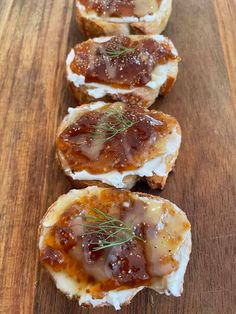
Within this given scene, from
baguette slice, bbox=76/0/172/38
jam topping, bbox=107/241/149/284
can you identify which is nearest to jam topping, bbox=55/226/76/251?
jam topping, bbox=107/241/149/284

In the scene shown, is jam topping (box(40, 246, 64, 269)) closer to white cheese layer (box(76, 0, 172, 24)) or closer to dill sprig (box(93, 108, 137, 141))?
dill sprig (box(93, 108, 137, 141))

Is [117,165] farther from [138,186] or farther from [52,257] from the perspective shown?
[52,257]

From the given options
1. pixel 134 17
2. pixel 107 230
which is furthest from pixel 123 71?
pixel 107 230

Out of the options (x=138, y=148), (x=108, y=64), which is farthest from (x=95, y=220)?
(x=108, y=64)

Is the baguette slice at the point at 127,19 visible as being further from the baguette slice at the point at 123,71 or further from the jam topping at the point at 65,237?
the jam topping at the point at 65,237

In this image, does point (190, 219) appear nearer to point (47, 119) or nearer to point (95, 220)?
point (95, 220)

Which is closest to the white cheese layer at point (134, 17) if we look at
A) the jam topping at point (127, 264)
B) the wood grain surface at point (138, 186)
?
the wood grain surface at point (138, 186)

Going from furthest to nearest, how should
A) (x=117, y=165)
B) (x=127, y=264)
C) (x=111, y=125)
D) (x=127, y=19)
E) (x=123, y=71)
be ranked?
(x=127, y=19) < (x=123, y=71) < (x=111, y=125) < (x=117, y=165) < (x=127, y=264)
